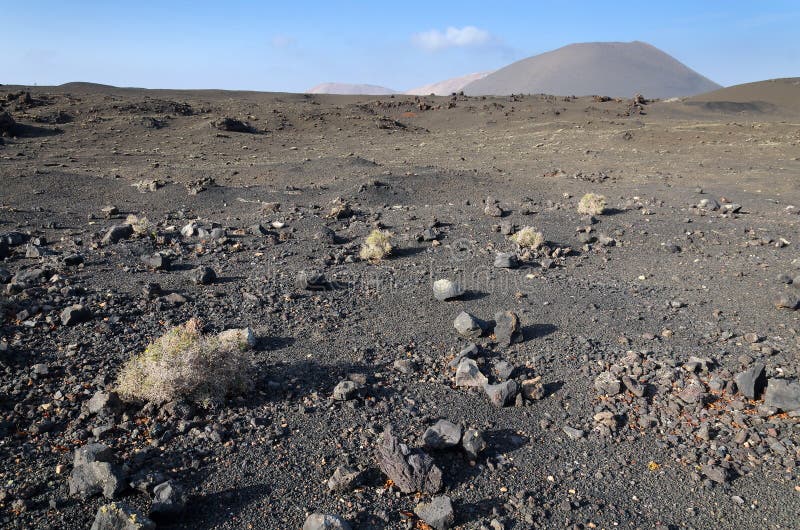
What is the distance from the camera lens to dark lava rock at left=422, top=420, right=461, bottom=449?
12.5 feet

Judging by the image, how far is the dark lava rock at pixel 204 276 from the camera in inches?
273

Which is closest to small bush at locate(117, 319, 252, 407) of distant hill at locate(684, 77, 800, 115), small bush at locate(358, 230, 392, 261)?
small bush at locate(358, 230, 392, 261)

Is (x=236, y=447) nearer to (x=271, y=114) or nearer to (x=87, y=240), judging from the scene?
(x=87, y=240)

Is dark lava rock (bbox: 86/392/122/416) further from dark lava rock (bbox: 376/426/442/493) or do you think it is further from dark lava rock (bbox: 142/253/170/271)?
dark lava rock (bbox: 142/253/170/271)

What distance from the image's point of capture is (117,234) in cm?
877

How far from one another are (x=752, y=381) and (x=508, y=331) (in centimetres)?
210

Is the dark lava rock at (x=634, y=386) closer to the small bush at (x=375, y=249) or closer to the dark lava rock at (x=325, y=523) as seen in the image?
the dark lava rock at (x=325, y=523)

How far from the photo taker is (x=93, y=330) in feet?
17.9

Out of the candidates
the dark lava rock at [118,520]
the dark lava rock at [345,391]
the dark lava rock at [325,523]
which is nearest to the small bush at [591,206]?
the dark lava rock at [345,391]

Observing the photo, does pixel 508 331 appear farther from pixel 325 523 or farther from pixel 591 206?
pixel 591 206

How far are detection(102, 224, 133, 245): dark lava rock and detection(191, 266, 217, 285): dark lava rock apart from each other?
239 cm

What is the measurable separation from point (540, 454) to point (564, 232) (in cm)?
628

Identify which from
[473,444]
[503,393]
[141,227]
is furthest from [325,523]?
[141,227]

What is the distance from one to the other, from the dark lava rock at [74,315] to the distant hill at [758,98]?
4496cm
